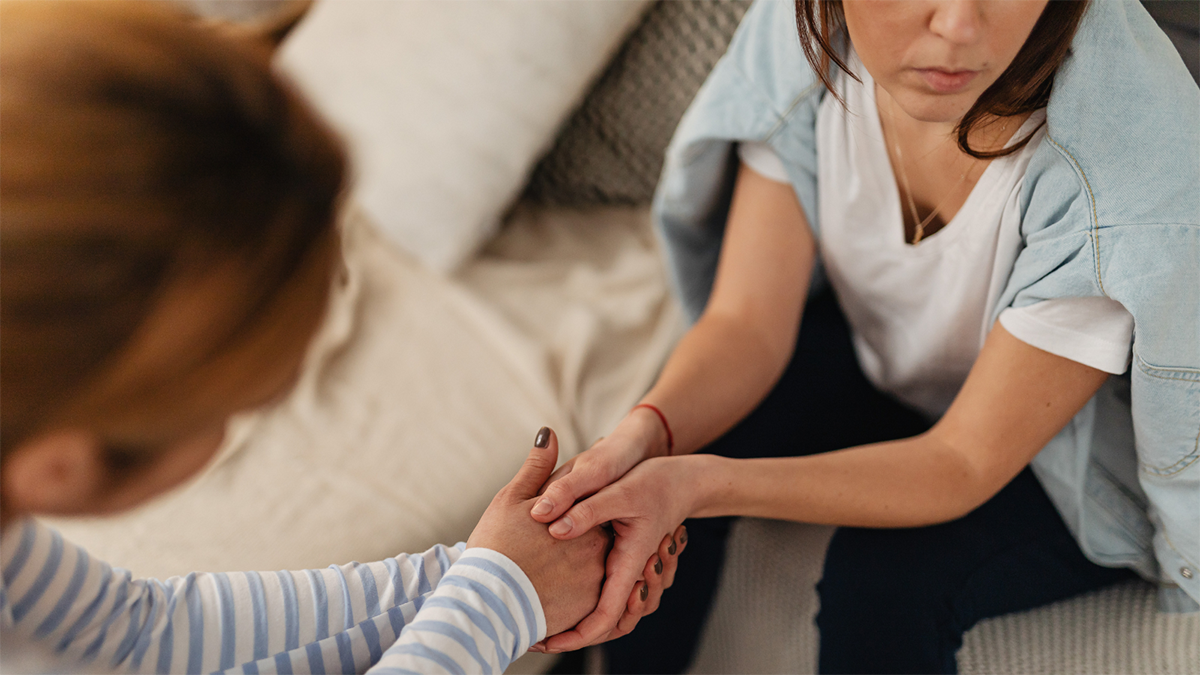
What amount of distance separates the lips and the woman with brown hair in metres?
0.40

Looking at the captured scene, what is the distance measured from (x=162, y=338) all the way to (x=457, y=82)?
75 centimetres

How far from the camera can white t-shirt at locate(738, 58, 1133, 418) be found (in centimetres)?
63

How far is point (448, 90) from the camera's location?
1088 millimetres

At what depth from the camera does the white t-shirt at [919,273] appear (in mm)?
625

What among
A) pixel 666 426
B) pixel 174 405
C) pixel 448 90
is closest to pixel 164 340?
pixel 174 405

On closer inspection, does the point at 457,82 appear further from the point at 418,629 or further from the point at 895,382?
the point at 418,629

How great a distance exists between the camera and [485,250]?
118cm

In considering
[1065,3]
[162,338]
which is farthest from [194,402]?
[1065,3]

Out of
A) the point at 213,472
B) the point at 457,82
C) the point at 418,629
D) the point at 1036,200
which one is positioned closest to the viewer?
the point at 418,629

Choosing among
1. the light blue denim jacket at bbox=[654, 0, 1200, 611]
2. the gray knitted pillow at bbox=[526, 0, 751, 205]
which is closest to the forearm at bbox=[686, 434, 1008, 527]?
the light blue denim jacket at bbox=[654, 0, 1200, 611]

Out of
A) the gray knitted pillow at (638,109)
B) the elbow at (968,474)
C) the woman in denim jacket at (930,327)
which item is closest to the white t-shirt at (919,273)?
the woman in denim jacket at (930,327)

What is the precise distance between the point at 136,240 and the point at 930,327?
67 centimetres

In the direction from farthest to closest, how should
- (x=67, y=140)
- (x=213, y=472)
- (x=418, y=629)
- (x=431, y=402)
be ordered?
1. (x=431, y=402)
2. (x=213, y=472)
3. (x=418, y=629)
4. (x=67, y=140)

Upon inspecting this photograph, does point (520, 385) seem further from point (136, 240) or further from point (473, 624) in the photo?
point (136, 240)
